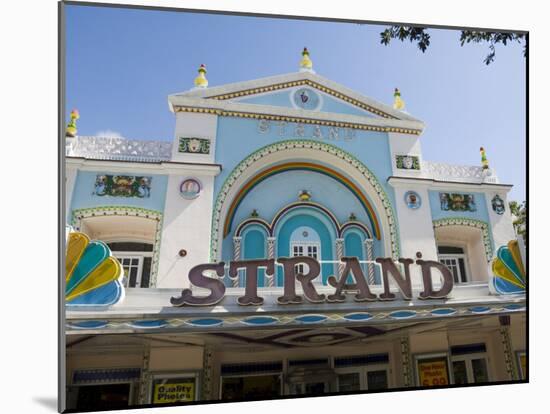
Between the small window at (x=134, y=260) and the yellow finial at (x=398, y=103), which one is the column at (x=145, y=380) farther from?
the yellow finial at (x=398, y=103)

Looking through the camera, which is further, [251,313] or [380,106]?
[380,106]

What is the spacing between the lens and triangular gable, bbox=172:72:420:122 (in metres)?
6.56

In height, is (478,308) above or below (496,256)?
below

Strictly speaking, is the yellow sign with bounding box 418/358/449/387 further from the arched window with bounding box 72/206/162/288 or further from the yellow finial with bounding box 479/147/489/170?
the arched window with bounding box 72/206/162/288

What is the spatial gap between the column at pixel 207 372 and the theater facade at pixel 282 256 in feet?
0.09

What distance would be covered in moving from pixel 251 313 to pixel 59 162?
8.98ft

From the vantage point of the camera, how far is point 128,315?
4535 mm

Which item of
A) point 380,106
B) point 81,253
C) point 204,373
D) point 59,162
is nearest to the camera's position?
point 59,162

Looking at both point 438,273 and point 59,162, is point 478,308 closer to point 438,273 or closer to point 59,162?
point 438,273

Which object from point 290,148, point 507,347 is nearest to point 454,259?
point 507,347

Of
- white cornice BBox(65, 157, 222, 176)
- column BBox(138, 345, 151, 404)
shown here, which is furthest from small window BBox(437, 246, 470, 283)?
column BBox(138, 345, 151, 404)

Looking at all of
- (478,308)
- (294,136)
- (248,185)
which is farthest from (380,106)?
(478,308)

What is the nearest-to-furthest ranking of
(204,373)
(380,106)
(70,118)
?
(204,373)
(70,118)
(380,106)

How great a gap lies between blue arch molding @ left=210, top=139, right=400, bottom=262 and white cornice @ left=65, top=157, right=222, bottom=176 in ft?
1.11
